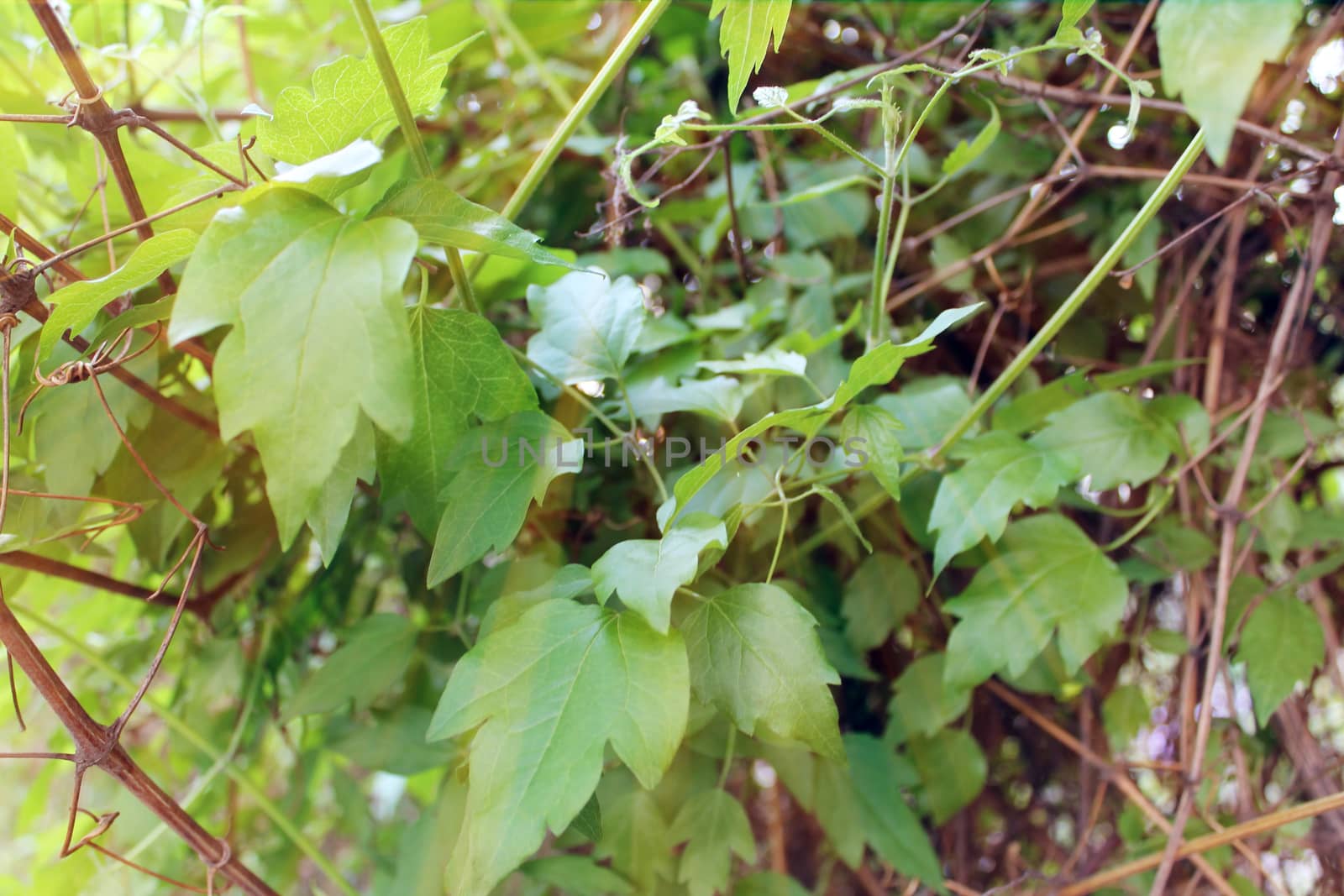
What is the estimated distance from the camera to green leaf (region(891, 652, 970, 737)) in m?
0.65

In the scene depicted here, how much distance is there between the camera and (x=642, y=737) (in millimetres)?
379

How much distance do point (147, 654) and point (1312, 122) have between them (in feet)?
3.57

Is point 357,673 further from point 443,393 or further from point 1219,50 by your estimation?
point 1219,50

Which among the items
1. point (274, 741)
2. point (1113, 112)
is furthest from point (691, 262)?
point (274, 741)

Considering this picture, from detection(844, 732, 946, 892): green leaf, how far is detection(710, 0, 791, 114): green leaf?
1.52 feet

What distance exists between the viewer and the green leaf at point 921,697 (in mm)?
645

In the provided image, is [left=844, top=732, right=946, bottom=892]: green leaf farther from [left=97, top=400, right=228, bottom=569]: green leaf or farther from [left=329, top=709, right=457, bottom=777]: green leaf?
[left=97, top=400, right=228, bottom=569]: green leaf

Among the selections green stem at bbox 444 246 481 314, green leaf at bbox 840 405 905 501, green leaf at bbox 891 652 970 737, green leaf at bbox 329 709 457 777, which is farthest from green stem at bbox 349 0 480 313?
green leaf at bbox 891 652 970 737

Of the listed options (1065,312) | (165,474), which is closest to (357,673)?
(165,474)

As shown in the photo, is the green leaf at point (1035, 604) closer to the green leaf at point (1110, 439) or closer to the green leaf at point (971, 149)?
the green leaf at point (1110, 439)

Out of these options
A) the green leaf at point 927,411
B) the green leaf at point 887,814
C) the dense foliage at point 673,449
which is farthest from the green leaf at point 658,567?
the green leaf at point 887,814

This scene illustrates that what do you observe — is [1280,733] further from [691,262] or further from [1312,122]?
[691,262]

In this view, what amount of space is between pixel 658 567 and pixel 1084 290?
0.29m

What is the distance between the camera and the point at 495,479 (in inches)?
17.8
